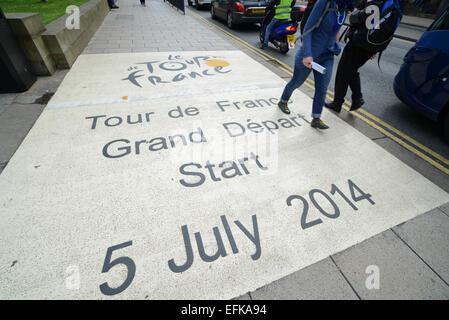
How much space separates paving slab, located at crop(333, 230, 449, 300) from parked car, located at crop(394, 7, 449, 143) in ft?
8.57

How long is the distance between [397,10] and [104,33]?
29.0ft

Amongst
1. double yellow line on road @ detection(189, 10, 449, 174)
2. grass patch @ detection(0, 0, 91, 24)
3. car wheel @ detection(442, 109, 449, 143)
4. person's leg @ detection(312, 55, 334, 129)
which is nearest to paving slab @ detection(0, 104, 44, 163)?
grass patch @ detection(0, 0, 91, 24)

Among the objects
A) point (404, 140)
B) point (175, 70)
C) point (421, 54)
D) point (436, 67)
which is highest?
point (421, 54)

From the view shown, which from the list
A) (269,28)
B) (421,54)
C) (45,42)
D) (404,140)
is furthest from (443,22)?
(45,42)

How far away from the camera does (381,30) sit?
2.72 meters

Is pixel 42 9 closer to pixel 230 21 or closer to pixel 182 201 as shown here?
pixel 230 21

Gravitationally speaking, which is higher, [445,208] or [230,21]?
[230,21]

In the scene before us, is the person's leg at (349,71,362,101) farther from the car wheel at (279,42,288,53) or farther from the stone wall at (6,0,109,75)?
the stone wall at (6,0,109,75)

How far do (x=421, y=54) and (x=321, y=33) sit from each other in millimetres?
1946

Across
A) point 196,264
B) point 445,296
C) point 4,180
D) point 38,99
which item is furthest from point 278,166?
point 38,99

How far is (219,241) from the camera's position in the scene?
1.87 metres

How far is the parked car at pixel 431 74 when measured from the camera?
3057mm

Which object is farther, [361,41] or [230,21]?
[230,21]

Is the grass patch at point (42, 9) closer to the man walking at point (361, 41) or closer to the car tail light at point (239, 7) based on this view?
the car tail light at point (239, 7)
